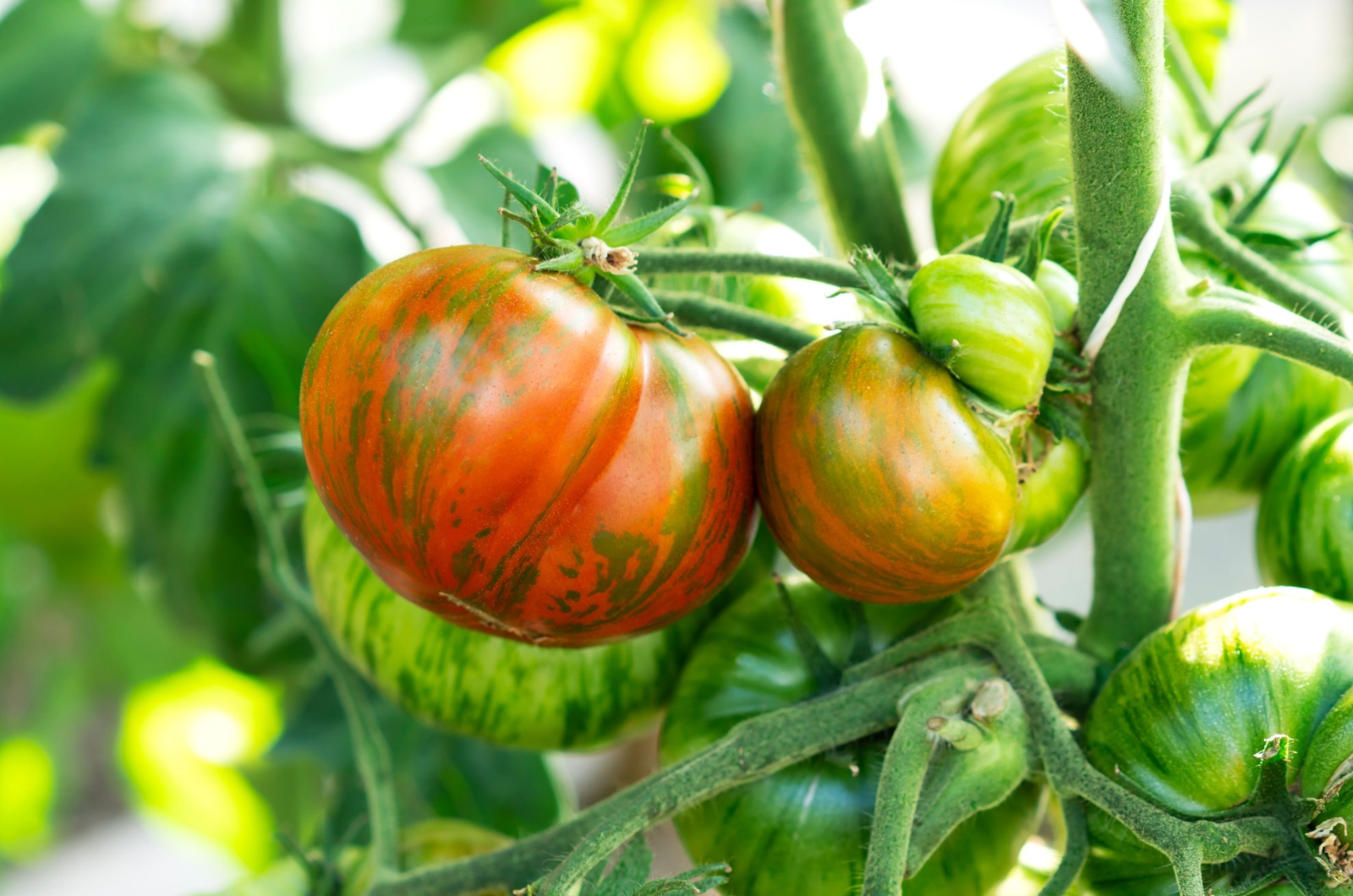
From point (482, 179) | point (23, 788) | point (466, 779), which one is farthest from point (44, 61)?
point (23, 788)

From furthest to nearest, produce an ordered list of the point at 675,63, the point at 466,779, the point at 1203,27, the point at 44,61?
the point at 675,63, the point at 44,61, the point at 466,779, the point at 1203,27

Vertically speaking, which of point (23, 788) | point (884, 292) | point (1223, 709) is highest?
point (884, 292)

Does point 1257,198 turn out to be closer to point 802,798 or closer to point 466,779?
point 802,798

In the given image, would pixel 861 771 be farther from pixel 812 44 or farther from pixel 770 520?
pixel 812 44

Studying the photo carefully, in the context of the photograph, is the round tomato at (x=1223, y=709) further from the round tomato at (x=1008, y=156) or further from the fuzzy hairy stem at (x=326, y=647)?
the fuzzy hairy stem at (x=326, y=647)

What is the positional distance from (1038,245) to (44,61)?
2.34ft

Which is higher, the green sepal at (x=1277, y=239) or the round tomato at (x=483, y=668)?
the green sepal at (x=1277, y=239)

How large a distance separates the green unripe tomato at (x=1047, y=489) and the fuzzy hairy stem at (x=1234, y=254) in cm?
9

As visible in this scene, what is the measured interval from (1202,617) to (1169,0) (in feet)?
1.10

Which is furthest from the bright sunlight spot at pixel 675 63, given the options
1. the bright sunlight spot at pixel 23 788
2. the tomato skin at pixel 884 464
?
the bright sunlight spot at pixel 23 788

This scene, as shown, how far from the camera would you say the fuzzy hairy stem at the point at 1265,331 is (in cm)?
29

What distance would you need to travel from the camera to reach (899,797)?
0.30 meters

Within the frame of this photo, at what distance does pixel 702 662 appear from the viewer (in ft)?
1.40

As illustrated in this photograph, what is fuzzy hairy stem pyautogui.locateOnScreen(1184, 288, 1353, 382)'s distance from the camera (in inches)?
11.6
